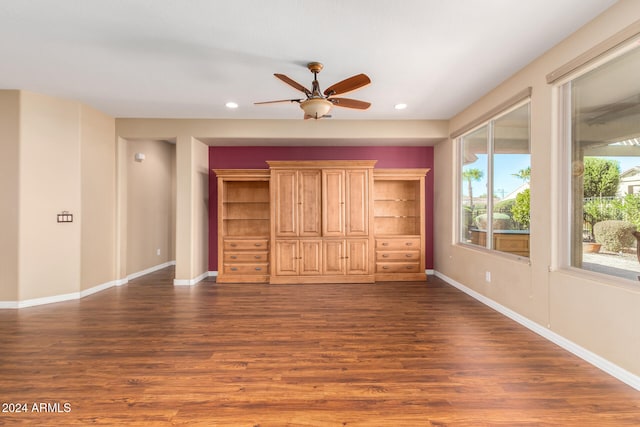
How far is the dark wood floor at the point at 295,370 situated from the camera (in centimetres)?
182

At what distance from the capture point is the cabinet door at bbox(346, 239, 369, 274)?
5223 mm

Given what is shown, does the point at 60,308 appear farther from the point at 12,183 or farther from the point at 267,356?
the point at 267,356

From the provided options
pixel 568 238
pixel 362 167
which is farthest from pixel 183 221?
pixel 568 238

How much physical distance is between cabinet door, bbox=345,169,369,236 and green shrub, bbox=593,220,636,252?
306 cm

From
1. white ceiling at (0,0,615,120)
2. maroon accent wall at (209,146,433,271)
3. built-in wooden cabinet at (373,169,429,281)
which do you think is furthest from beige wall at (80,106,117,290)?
built-in wooden cabinet at (373,169,429,281)

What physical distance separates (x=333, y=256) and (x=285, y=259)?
2.64 feet

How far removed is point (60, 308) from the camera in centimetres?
383

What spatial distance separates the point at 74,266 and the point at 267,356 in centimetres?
346

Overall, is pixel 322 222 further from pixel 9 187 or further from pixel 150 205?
pixel 9 187

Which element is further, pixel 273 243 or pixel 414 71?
pixel 273 243

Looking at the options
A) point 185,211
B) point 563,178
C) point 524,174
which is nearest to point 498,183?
point 524,174

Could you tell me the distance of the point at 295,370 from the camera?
2.31m

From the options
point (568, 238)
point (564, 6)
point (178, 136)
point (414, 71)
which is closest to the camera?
point (564, 6)

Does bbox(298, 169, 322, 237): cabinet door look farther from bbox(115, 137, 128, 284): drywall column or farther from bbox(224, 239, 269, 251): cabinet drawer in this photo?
Result: bbox(115, 137, 128, 284): drywall column
